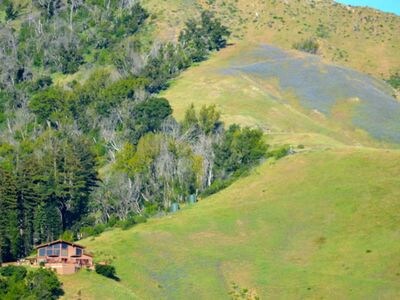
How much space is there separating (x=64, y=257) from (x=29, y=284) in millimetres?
7911

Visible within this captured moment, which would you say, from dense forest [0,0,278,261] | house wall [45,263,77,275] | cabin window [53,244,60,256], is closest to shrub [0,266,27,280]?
house wall [45,263,77,275]

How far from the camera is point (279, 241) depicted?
10050 centimetres

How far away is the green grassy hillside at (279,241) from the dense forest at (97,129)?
8.43 metres

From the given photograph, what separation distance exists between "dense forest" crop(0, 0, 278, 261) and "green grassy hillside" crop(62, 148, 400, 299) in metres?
8.43

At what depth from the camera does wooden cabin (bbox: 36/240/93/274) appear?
8494cm

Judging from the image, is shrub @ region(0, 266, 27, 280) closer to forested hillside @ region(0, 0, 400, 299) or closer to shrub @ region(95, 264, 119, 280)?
forested hillside @ region(0, 0, 400, 299)

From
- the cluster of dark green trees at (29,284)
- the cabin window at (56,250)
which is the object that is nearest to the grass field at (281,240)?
the cluster of dark green trees at (29,284)

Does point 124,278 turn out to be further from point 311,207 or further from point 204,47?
point 204,47

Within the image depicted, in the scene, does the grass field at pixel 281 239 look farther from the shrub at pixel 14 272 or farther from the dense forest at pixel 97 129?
the dense forest at pixel 97 129

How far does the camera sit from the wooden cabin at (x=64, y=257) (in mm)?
84938

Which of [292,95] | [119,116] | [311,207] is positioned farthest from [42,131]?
[311,207]

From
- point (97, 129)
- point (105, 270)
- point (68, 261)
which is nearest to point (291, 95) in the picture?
point (97, 129)

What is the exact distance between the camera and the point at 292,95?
16788 centimetres

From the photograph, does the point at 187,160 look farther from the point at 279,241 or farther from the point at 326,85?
the point at 326,85
